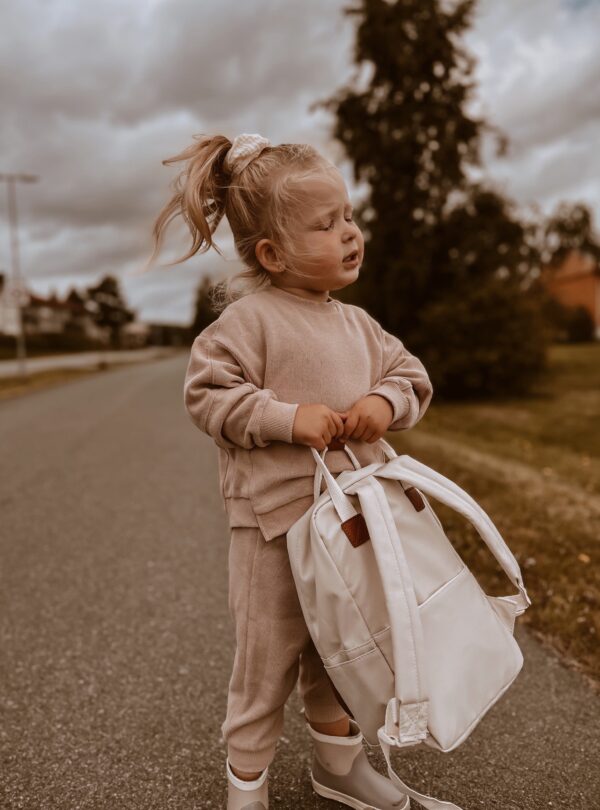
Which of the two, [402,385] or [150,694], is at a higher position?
[402,385]

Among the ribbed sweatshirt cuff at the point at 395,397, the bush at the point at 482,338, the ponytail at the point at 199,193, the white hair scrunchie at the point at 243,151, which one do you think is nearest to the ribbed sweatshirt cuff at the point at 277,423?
the ribbed sweatshirt cuff at the point at 395,397

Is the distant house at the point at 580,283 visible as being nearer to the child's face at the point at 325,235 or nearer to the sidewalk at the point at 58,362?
the sidewalk at the point at 58,362

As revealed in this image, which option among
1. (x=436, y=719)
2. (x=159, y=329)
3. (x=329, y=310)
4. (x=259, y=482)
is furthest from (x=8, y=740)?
(x=159, y=329)

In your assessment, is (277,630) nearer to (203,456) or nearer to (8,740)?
(8,740)

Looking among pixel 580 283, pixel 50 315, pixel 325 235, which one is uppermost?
pixel 580 283

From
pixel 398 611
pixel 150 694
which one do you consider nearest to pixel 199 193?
pixel 398 611

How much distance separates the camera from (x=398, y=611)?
1.51m

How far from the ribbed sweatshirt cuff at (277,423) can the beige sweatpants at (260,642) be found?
0.88 feet

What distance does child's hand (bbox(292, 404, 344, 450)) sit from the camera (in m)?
1.68

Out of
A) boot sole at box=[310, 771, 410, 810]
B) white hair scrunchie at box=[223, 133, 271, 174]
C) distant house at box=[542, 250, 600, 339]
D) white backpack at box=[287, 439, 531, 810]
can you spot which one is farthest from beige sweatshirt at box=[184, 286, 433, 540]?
distant house at box=[542, 250, 600, 339]

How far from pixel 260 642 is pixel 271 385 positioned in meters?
0.66

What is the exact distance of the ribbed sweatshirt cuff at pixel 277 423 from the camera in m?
1.68

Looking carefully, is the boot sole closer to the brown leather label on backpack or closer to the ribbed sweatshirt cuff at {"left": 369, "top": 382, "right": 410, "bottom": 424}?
the brown leather label on backpack

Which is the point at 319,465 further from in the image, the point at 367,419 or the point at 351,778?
the point at 351,778
